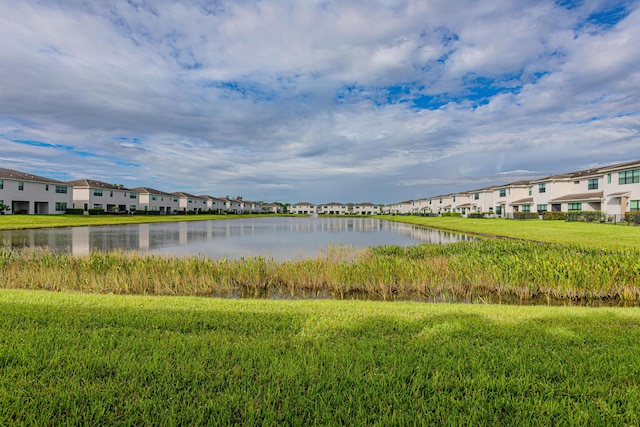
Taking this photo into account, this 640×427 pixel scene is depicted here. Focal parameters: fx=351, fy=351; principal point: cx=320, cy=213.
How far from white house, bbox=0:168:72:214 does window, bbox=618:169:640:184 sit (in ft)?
245

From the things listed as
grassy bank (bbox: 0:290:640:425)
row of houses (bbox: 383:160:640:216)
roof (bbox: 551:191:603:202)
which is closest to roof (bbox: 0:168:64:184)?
grassy bank (bbox: 0:290:640:425)

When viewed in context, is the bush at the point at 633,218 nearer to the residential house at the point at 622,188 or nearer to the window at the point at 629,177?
the residential house at the point at 622,188

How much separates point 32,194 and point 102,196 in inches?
480

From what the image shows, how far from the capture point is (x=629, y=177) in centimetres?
3600

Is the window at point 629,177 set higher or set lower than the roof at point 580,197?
higher

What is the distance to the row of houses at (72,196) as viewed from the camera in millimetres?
49156

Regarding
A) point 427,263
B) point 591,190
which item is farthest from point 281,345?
point 591,190

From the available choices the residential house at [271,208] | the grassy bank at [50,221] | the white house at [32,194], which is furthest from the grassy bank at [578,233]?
the residential house at [271,208]

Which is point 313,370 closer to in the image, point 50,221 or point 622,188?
point 50,221

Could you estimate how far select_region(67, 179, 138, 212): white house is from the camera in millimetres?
60469

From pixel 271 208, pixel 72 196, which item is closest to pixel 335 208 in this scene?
pixel 271 208

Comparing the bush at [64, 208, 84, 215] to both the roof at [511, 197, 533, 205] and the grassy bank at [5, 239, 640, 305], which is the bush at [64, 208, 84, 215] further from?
the roof at [511, 197, 533, 205]

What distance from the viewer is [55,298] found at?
6.53 meters

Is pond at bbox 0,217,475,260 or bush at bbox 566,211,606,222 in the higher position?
bush at bbox 566,211,606,222
